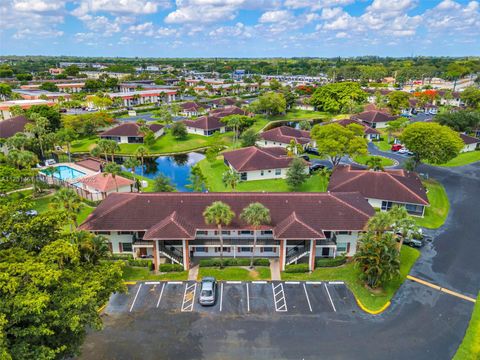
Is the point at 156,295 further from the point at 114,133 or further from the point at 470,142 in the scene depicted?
the point at 470,142

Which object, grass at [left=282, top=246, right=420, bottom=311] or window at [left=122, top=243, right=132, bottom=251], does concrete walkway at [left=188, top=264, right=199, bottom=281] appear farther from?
grass at [left=282, top=246, right=420, bottom=311]

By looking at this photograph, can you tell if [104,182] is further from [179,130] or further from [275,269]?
[179,130]

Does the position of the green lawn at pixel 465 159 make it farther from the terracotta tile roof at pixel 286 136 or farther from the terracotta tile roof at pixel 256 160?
the terracotta tile roof at pixel 256 160

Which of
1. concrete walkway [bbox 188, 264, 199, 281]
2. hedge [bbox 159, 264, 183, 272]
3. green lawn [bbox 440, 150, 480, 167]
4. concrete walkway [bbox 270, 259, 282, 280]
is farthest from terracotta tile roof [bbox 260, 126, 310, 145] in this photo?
hedge [bbox 159, 264, 183, 272]

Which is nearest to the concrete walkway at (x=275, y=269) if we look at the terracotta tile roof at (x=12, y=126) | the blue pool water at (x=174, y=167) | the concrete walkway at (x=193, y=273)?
the concrete walkway at (x=193, y=273)

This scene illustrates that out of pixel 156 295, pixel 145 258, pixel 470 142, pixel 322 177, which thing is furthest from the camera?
pixel 470 142

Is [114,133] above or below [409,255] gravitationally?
above

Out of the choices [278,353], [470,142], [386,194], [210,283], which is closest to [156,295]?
[210,283]
